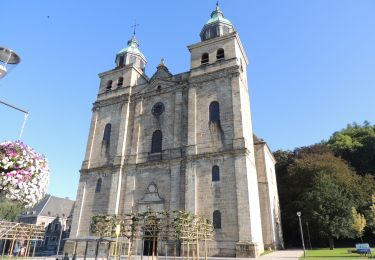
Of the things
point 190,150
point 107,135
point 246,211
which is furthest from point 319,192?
point 107,135

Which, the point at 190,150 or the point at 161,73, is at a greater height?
the point at 161,73

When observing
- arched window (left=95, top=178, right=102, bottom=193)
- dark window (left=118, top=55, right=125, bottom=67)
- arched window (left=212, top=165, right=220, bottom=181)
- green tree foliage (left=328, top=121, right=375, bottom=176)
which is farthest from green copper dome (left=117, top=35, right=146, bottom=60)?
green tree foliage (left=328, top=121, right=375, bottom=176)

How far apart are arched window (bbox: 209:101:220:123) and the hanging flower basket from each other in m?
20.9

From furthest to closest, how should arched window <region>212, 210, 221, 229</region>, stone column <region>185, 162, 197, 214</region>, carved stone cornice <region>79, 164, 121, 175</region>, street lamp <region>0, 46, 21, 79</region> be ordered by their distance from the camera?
carved stone cornice <region>79, 164, 121, 175</region> < stone column <region>185, 162, 197, 214</region> < arched window <region>212, 210, 221, 229</region> < street lamp <region>0, 46, 21, 79</region>

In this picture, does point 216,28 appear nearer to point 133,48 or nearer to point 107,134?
point 133,48

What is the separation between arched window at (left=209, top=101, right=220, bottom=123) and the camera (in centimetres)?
2828

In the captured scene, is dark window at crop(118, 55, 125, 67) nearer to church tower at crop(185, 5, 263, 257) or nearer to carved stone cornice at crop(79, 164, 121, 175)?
church tower at crop(185, 5, 263, 257)

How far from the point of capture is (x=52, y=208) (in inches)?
2218

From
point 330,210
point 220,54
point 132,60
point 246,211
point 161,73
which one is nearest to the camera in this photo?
point 246,211

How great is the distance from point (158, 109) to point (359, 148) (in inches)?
1400

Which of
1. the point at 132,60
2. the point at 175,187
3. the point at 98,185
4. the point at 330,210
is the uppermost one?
the point at 132,60

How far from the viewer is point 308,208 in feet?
110

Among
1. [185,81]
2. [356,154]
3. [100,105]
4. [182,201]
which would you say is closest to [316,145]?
[356,154]

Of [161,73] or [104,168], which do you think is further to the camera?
[161,73]
